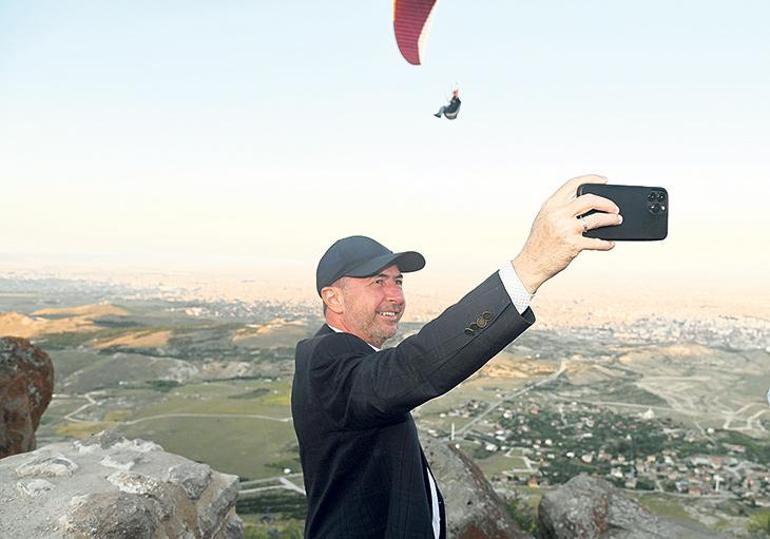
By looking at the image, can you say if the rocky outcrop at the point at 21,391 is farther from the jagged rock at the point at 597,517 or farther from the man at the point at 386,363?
the man at the point at 386,363

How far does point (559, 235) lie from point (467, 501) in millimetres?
7739

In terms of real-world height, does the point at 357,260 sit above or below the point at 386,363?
above

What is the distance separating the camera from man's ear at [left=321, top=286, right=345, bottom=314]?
3.27 m

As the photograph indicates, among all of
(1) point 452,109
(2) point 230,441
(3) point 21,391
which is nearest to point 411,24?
(1) point 452,109

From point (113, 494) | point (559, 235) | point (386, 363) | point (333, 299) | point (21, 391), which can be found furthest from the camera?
point (21, 391)

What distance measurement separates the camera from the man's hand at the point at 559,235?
2.07m

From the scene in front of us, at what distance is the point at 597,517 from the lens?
29.6ft

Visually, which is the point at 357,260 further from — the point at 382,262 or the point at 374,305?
the point at 374,305

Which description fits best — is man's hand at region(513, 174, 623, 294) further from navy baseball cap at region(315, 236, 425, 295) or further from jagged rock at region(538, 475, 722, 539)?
jagged rock at region(538, 475, 722, 539)

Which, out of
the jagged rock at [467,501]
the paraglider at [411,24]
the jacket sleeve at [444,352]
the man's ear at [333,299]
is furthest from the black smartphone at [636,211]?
the paraglider at [411,24]

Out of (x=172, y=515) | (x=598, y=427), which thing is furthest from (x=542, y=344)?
(x=172, y=515)

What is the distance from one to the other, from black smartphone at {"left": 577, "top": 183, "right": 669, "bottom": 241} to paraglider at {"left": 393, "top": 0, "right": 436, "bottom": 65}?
463 inches

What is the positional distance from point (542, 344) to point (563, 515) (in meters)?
75.0

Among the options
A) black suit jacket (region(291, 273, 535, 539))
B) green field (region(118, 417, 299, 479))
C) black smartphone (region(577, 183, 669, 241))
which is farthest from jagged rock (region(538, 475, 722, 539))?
green field (region(118, 417, 299, 479))
